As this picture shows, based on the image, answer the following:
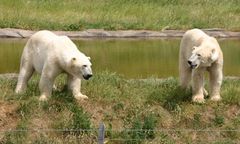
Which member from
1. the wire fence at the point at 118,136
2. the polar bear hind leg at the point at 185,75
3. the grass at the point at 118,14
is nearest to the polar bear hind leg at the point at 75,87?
the wire fence at the point at 118,136

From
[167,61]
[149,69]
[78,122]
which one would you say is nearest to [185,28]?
[167,61]

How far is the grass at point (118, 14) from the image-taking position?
23594 millimetres

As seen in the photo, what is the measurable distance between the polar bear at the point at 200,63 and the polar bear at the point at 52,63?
1.54m

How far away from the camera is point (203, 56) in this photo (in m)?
8.54

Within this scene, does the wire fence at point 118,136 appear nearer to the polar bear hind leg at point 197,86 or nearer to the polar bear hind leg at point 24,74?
the polar bear hind leg at point 197,86

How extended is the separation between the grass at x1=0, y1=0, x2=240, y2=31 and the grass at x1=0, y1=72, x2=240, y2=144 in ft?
46.3

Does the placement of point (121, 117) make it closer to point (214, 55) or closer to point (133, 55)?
point (214, 55)

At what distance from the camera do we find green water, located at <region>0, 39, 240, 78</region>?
47.5 ft

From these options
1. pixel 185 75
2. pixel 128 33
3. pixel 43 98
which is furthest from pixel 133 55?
pixel 43 98

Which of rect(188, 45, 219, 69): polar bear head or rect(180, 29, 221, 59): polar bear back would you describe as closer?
rect(188, 45, 219, 69): polar bear head

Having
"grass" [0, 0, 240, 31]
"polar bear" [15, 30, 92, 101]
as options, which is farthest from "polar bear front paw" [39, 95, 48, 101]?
"grass" [0, 0, 240, 31]

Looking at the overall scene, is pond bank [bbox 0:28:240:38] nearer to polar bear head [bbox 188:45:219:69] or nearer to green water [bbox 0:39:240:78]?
green water [bbox 0:39:240:78]

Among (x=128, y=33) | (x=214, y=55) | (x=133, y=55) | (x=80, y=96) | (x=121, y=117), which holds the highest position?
(x=214, y=55)

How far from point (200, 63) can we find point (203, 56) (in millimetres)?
124
